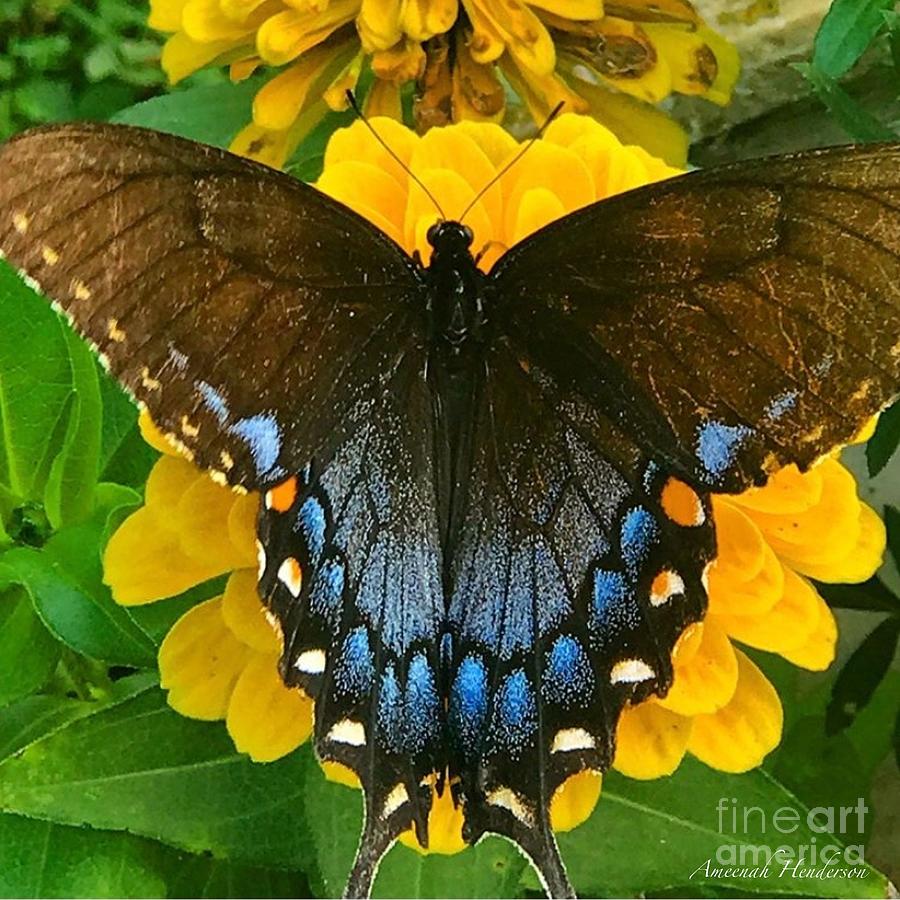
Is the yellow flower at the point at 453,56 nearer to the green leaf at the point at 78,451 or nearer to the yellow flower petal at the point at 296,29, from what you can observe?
the yellow flower petal at the point at 296,29

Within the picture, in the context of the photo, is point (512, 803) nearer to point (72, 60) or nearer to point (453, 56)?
point (453, 56)

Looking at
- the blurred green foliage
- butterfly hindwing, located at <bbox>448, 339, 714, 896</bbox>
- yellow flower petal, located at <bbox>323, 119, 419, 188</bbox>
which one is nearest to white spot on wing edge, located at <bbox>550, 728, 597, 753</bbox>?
butterfly hindwing, located at <bbox>448, 339, 714, 896</bbox>

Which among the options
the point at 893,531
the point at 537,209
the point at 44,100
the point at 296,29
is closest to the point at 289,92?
the point at 296,29

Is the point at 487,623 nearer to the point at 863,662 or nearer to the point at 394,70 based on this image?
the point at 394,70

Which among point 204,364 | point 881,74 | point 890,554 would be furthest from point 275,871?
point 881,74

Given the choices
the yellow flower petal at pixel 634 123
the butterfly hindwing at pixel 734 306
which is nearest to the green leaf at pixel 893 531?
the yellow flower petal at pixel 634 123
